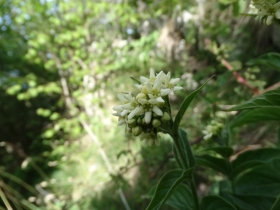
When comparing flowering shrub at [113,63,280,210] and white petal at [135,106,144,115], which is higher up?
white petal at [135,106,144,115]

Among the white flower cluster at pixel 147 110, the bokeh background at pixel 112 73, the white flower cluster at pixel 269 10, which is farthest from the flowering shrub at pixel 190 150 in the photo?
the bokeh background at pixel 112 73

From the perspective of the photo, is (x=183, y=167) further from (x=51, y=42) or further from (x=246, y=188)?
(x=51, y=42)

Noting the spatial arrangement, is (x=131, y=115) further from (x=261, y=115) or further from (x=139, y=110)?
(x=261, y=115)

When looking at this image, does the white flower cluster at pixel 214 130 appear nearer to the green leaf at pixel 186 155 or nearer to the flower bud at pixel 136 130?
the green leaf at pixel 186 155

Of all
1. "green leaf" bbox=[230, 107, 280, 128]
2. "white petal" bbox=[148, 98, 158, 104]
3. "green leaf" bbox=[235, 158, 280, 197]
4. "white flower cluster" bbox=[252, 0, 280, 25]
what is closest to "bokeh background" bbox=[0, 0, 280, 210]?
"green leaf" bbox=[235, 158, 280, 197]

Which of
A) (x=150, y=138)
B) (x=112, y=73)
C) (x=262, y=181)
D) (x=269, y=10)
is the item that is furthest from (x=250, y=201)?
(x=112, y=73)

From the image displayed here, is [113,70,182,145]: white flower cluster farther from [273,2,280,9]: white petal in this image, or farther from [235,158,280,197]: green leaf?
[235,158,280,197]: green leaf
